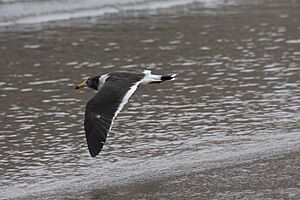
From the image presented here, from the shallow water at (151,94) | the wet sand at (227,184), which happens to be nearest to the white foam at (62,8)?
the shallow water at (151,94)

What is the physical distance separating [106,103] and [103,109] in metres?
0.11

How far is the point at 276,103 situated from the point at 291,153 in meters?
1.96

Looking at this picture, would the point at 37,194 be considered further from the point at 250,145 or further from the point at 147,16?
the point at 147,16

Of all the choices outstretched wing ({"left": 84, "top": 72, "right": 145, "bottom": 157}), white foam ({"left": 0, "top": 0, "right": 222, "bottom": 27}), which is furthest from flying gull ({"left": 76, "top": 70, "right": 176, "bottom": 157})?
white foam ({"left": 0, "top": 0, "right": 222, "bottom": 27})

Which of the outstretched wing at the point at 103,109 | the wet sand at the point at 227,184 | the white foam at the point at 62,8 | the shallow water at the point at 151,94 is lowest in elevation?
the white foam at the point at 62,8

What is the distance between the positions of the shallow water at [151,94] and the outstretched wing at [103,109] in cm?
40

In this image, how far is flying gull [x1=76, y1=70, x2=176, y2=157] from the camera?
744cm

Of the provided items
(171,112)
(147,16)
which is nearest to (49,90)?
(171,112)

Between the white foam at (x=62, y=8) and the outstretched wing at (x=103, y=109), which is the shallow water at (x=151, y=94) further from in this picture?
the white foam at (x=62, y=8)

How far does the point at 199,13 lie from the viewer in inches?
671

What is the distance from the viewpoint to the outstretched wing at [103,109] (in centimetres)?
742

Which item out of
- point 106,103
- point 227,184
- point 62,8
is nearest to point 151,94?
point 106,103

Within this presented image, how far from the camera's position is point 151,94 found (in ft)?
35.8

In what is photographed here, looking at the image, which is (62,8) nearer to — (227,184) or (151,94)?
(151,94)
